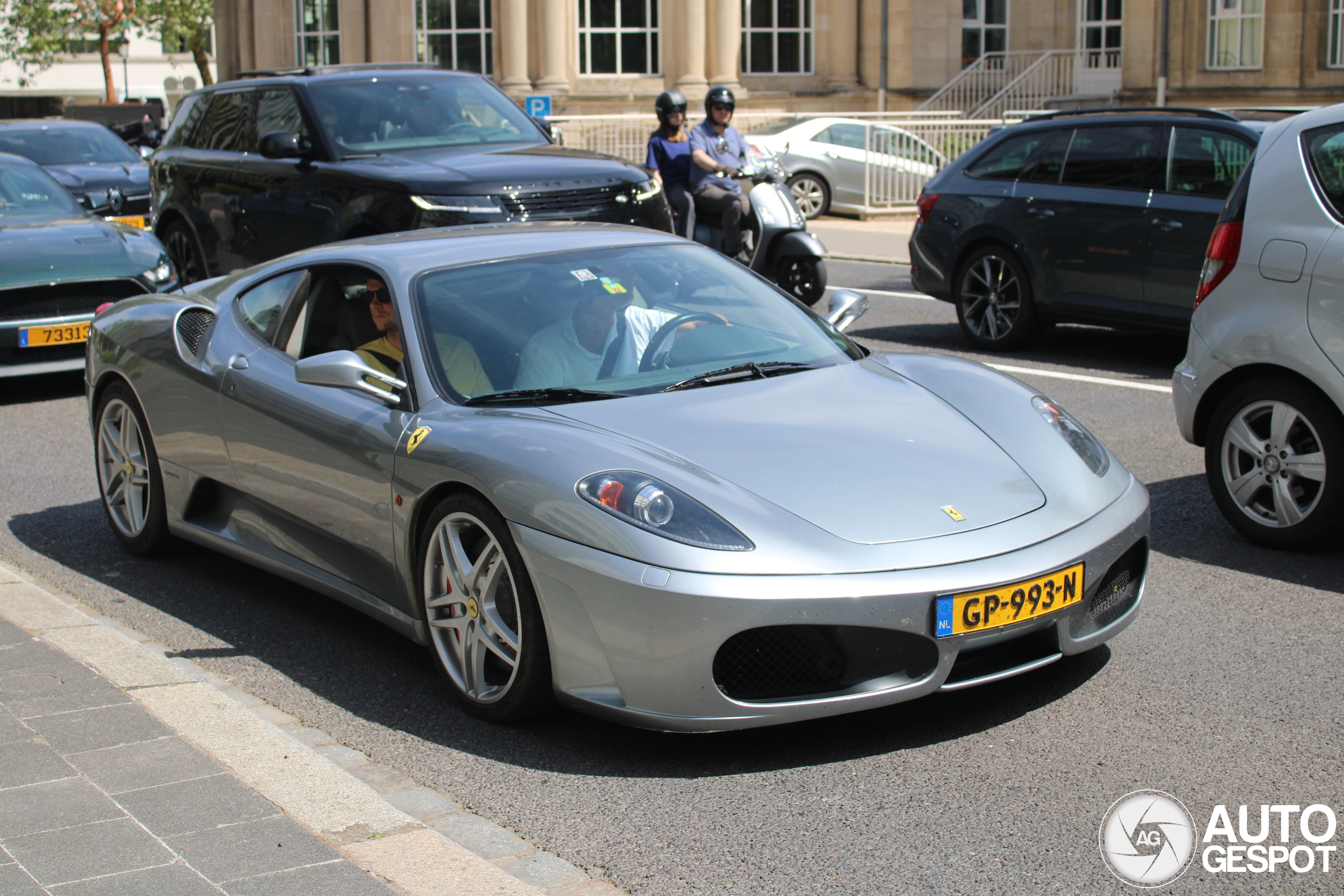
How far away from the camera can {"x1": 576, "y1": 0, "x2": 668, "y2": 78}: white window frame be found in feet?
117

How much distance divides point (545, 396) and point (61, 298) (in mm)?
6453

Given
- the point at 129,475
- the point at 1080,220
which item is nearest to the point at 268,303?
the point at 129,475

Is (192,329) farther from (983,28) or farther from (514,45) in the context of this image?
(983,28)

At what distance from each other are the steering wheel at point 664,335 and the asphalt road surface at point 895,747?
0.90 m

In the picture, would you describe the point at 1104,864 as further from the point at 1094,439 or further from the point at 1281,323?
the point at 1281,323

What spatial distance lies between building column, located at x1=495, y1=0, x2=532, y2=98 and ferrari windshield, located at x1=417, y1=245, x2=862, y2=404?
30.6 meters

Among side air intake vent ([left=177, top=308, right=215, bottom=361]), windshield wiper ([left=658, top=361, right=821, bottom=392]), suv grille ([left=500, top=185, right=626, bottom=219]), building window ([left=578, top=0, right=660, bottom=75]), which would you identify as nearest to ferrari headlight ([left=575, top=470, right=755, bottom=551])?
windshield wiper ([left=658, top=361, right=821, bottom=392])

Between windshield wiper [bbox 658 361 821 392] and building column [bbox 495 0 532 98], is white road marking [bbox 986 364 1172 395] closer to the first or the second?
windshield wiper [bbox 658 361 821 392]

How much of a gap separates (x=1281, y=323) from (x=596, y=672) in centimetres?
328

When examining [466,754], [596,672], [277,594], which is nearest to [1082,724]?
[596,672]

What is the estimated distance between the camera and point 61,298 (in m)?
9.90

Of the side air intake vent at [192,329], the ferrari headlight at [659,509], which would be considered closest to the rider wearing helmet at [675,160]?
the side air intake vent at [192,329]

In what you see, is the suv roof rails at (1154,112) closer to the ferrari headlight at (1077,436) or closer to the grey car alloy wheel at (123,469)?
the ferrari headlight at (1077,436)

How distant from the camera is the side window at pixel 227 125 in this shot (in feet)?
39.7
